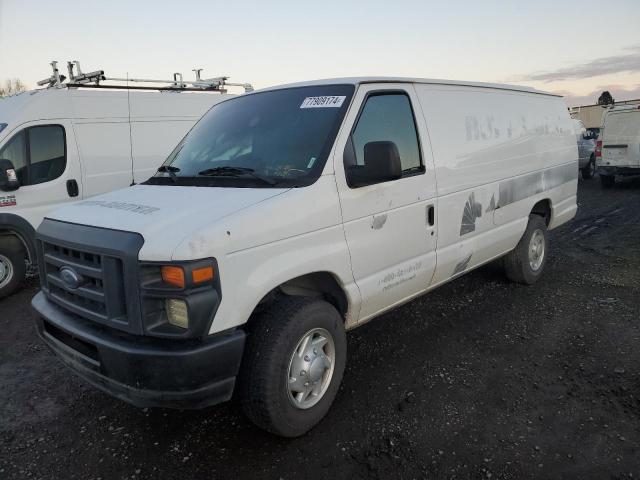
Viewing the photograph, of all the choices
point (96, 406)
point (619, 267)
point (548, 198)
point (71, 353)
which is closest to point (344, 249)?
point (71, 353)

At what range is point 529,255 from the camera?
5688 millimetres

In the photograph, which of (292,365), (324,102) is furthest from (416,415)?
(324,102)

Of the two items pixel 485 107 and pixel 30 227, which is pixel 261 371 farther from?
pixel 30 227

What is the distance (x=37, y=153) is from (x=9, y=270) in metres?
1.52

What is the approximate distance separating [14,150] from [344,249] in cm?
507

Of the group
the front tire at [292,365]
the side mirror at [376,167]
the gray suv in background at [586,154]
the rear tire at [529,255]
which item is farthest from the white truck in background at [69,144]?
the gray suv in background at [586,154]

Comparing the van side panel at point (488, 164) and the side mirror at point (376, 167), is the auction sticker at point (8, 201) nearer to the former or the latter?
the side mirror at point (376, 167)

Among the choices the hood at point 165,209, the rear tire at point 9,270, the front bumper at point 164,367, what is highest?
the hood at point 165,209

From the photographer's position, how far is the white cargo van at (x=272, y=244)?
2.60 metres

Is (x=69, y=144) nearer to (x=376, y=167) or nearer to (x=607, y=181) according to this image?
(x=376, y=167)

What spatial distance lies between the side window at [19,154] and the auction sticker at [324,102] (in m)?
4.47

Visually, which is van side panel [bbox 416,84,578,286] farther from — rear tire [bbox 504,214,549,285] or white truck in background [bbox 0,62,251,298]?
white truck in background [bbox 0,62,251,298]

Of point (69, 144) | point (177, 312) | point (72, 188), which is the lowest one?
point (177, 312)

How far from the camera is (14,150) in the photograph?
6.21 m
